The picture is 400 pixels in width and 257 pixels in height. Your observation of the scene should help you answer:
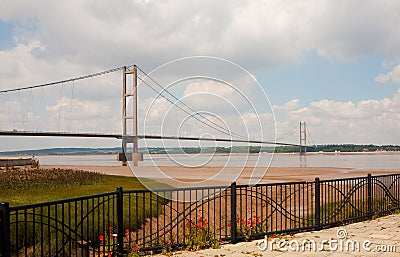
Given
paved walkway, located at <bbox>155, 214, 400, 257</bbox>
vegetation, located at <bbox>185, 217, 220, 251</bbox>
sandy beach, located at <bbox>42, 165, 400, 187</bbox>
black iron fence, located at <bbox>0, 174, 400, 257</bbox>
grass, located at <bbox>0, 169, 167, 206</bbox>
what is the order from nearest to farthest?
black iron fence, located at <bbox>0, 174, 400, 257</bbox> < paved walkway, located at <bbox>155, 214, 400, 257</bbox> < vegetation, located at <bbox>185, 217, 220, 251</bbox> < grass, located at <bbox>0, 169, 167, 206</bbox> < sandy beach, located at <bbox>42, 165, 400, 187</bbox>

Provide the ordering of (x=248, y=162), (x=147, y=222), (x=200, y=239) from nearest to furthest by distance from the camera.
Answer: (x=200, y=239), (x=147, y=222), (x=248, y=162)

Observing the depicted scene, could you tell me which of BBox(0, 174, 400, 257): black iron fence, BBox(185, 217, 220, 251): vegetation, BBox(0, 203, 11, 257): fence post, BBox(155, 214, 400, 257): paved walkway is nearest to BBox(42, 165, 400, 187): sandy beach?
BBox(0, 174, 400, 257): black iron fence

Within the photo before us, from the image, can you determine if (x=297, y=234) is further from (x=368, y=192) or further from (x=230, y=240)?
(x=368, y=192)

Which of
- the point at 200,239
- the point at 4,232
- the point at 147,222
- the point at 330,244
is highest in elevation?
the point at 4,232

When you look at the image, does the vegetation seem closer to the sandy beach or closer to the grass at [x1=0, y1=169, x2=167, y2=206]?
the grass at [x1=0, y1=169, x2=167, y2=206]

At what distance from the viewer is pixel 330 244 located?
297 inches

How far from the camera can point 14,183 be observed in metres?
18.3

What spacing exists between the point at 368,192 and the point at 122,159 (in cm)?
4091

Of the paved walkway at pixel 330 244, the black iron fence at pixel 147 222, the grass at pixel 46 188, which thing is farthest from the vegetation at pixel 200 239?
the grass at pixel 46 188

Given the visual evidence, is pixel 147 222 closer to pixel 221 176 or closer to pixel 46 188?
pixel 46 188

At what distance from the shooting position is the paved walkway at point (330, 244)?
693cm

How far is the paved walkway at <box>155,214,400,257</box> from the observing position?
22.7 feet

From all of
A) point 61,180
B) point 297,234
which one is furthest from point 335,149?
point 297,234

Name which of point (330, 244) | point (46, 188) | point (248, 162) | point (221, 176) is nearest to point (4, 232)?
point (330, 244)
